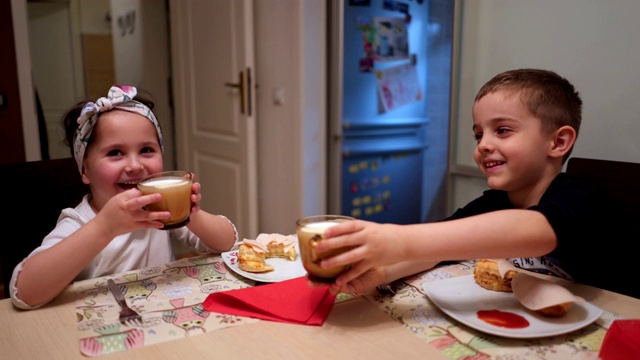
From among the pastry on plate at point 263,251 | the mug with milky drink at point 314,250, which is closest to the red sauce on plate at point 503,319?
the mug with milky drink at point 314,250

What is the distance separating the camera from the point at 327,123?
3309 millimetres

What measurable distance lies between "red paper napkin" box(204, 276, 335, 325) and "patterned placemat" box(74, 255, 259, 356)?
21 mm

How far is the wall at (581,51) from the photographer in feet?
5.70

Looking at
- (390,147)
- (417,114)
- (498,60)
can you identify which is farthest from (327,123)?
(498,60)

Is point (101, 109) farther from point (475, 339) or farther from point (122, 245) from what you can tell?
point (475, 339)

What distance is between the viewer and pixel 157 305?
0.91m

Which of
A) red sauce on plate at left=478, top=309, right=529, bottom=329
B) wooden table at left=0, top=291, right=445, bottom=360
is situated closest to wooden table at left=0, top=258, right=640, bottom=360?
wooden table at left=0, top=291, right=445, bottom=360

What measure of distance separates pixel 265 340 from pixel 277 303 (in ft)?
0.39

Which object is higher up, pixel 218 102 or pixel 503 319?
pixel 218 102

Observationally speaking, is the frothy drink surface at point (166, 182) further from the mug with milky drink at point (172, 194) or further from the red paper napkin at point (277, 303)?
the red paper napkin at point (277, 303)

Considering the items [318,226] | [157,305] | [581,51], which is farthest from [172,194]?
[581,51]

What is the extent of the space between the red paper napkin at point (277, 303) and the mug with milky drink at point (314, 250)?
0.07 m

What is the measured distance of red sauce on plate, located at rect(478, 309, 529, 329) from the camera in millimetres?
792

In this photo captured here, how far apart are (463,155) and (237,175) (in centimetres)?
153
